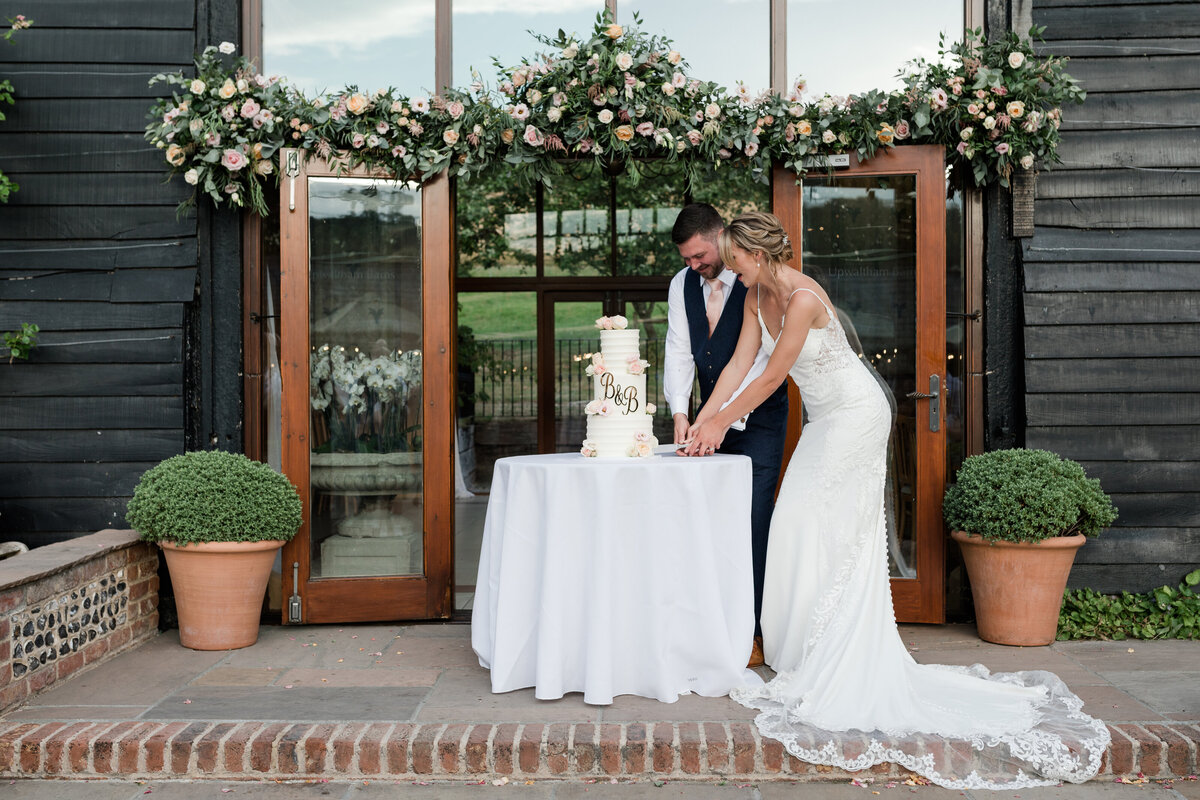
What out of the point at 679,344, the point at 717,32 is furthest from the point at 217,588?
the point at 717,32

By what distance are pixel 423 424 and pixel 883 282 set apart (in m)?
2.21

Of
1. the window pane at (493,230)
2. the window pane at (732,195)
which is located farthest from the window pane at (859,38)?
the window pane at (493,230)

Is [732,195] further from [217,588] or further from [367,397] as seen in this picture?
[217,588]

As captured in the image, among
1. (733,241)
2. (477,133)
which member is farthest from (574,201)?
(733,241)

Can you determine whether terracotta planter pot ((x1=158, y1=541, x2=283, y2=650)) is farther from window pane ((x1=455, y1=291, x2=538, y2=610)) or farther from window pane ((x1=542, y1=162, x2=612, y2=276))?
window pane ((x1=455, y1=291, x2=538, y2=610))

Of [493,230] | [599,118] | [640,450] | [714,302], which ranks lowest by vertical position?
[640,450]

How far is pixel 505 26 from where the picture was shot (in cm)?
471

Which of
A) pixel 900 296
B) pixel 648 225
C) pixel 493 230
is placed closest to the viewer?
pixel 900 296

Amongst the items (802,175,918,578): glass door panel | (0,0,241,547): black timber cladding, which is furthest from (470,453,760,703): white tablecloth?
(0,0,241,547): black timber cladding

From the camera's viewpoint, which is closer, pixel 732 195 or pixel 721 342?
pixel 721 342

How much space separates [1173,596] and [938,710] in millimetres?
2030

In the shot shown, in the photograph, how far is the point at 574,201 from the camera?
8.80m

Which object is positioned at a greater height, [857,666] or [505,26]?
[505,26]

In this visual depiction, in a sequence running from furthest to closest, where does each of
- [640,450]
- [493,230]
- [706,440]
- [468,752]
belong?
1. [493,230]
2. [706,440]
3. [640,450]
4. [468,752]
